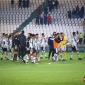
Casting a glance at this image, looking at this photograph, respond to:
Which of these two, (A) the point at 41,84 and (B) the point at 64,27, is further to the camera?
(B) the point at 64,27

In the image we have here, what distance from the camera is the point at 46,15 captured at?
31.3m

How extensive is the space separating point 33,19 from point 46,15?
154 cm

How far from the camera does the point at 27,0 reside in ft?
107

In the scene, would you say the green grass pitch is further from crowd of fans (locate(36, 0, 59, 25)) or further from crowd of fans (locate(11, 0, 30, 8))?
crowd of fans (locate(11, 0, 30, 8))

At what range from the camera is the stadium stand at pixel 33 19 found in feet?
101

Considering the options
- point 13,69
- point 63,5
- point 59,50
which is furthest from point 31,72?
point 63,5

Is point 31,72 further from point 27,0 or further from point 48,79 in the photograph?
point 27,0

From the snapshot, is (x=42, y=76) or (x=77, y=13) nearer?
(x=42, y=76)

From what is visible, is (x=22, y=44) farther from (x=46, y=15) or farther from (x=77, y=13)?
(x=77, y=13)

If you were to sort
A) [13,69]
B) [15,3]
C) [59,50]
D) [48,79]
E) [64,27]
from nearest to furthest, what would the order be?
[48,79], [13,69], [59,50], [64,27], [15,3]

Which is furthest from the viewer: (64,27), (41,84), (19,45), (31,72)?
(64,27)

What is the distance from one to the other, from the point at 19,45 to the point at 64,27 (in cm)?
1353

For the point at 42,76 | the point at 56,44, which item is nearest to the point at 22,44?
the point at 56,44

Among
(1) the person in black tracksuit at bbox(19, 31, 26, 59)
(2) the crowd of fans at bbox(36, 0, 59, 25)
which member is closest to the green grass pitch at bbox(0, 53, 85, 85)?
(1) the person in black tracksuit at bbox(19, 31, 26, 59)
